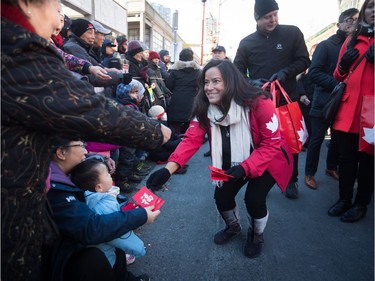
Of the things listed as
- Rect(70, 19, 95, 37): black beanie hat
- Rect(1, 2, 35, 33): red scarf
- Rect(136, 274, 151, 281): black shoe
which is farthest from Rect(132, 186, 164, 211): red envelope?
Rect(70, 19, 95, 37): black beanie hat

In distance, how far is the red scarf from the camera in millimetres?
900

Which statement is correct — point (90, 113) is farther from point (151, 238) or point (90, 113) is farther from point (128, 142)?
point (151, 238)

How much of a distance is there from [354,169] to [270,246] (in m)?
1.17

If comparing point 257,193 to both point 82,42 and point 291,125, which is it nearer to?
point 291,125

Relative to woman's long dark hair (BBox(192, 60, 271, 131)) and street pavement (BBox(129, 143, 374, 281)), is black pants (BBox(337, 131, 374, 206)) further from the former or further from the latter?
woman's long dark hair (BBox(192, 60, 271, 131))

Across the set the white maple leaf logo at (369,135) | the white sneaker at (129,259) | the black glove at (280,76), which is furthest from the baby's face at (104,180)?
the white maple leaf logo at (369,135)

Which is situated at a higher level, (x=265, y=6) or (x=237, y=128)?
(x=265, y=6)

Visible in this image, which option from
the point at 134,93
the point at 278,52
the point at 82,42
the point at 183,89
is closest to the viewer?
the point at 278,52

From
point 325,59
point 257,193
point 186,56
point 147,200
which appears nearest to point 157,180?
point 147,200

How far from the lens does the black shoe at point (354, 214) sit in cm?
274

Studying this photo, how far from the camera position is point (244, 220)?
9.36 ft

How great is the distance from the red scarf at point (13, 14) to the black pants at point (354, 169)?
274 centimetres

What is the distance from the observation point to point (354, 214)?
2758mm

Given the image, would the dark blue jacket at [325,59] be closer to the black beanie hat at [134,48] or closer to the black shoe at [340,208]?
the black shoe at [340,208]
